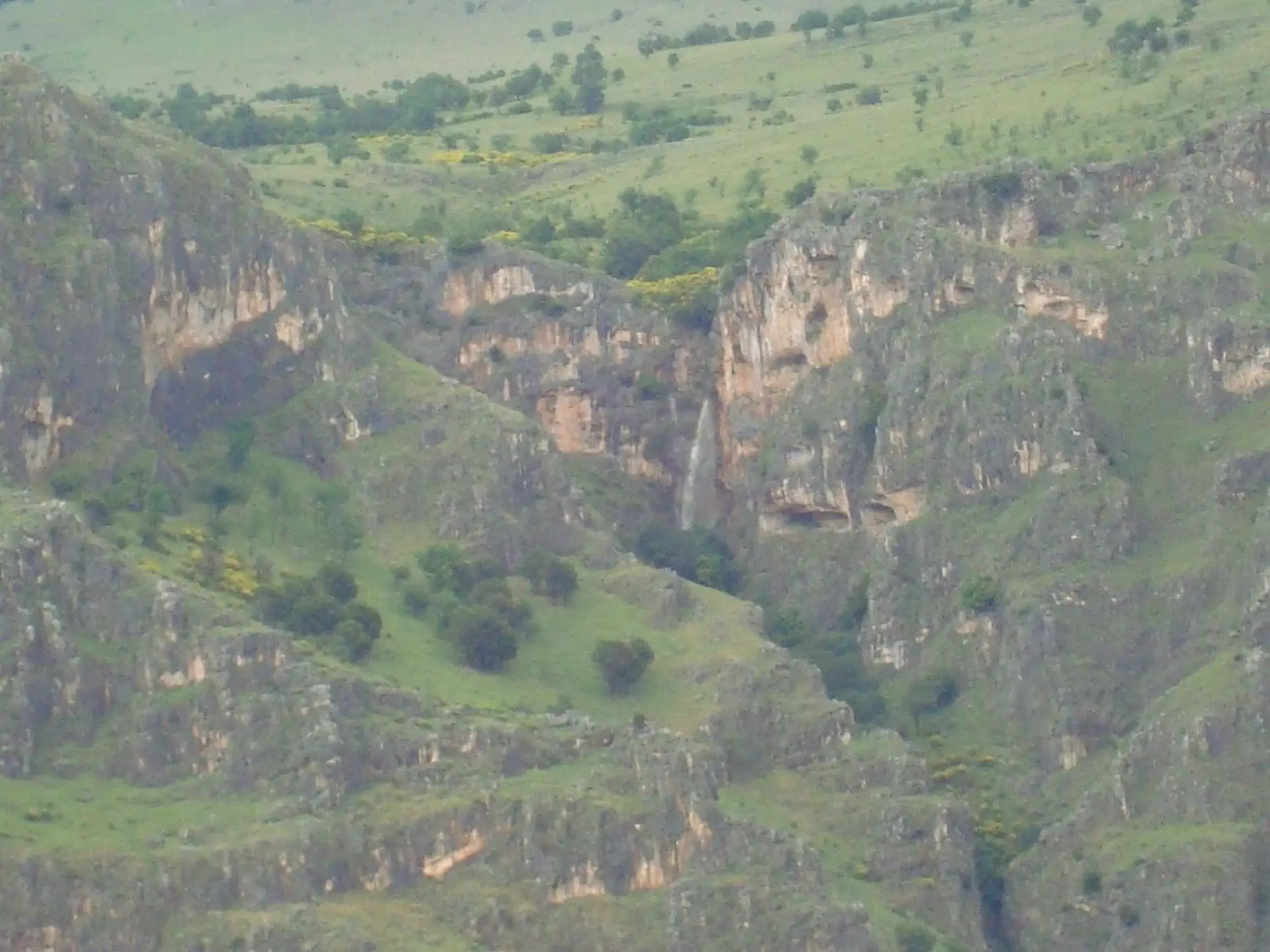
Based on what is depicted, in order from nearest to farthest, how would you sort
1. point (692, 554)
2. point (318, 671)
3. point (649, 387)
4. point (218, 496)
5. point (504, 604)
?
point (318, 671)
point (504, 604)
point (218, 496)
point (692, 554)
point (649, 387)

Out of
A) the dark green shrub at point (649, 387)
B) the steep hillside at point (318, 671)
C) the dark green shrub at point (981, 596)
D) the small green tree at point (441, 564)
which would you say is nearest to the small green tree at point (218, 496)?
the steep hillside at point (318, 671)

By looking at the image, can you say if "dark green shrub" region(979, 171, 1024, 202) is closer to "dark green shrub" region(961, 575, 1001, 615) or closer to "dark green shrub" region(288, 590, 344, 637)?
"dark green shrub" region(961, 575, 1001, 615)

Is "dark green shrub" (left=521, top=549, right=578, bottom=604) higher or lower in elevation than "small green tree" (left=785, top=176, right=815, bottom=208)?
lower

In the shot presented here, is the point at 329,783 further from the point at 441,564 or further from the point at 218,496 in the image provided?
the point at 218,496

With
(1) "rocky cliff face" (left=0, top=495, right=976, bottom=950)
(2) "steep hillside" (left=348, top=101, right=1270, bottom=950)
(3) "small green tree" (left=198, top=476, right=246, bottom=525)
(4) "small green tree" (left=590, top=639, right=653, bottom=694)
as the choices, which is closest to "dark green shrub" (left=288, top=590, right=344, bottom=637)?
(1) "rocky cliff face" (left=0, top=495, right=976, bottom=950)

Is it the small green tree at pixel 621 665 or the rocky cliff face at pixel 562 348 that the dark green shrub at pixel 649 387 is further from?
the small green tree at pixel 621 665

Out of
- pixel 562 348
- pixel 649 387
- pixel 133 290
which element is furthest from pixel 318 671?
pixel 649 387
